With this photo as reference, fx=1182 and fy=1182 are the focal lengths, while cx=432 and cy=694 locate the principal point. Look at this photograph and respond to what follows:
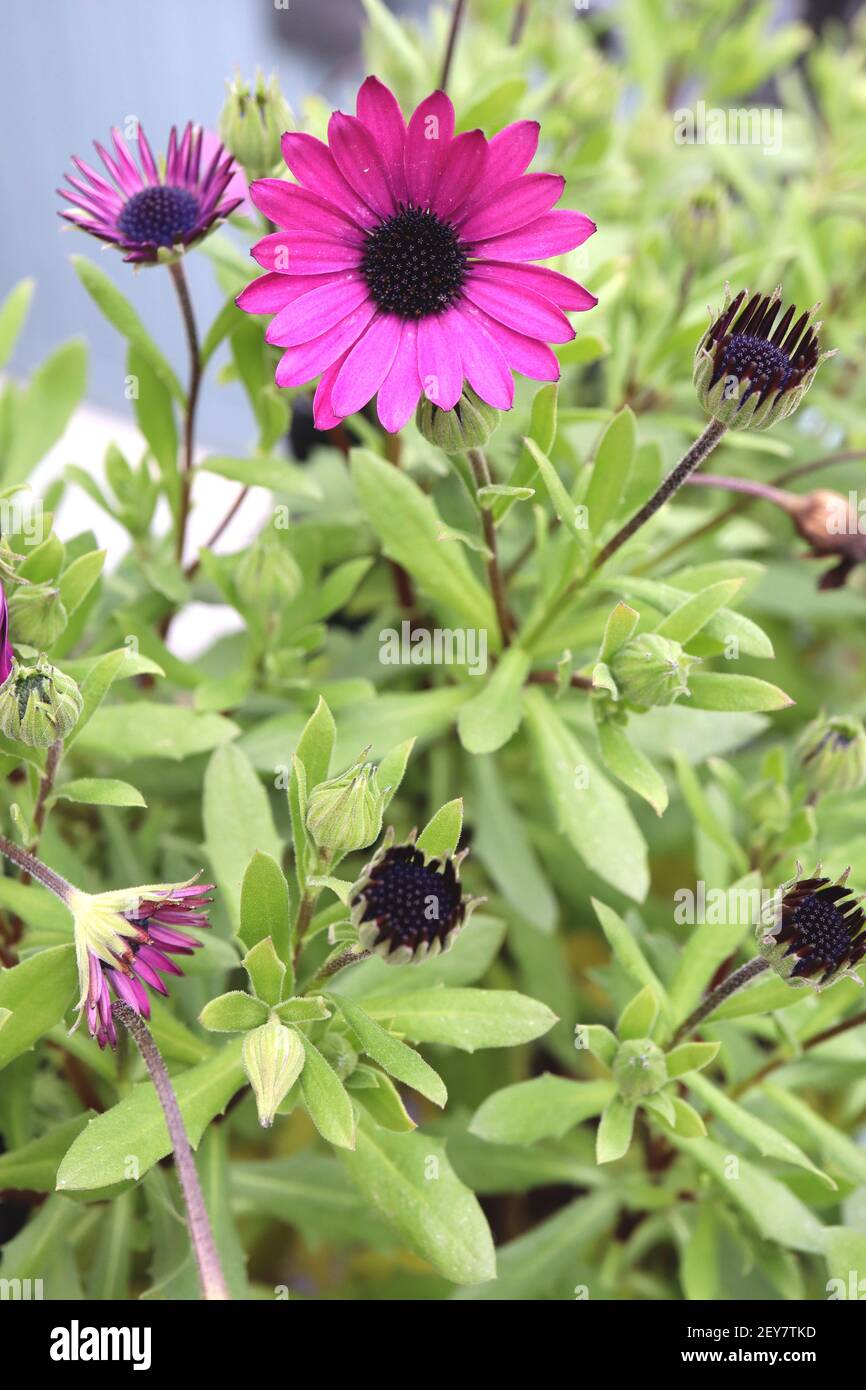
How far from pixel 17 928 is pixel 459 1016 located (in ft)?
0.81

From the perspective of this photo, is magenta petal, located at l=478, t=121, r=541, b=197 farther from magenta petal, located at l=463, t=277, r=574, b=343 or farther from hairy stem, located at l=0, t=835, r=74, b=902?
hairy stem, located at l=0, t=835, r=74, b=902

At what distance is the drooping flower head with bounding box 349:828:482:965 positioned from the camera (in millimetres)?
458

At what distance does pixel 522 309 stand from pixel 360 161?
9 cm

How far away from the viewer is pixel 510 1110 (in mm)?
628

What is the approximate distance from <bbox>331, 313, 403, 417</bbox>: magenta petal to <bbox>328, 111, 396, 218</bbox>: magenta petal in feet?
0.16

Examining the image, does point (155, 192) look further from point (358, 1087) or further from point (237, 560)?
point (358, 1087)

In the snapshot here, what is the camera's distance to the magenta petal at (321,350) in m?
0.50

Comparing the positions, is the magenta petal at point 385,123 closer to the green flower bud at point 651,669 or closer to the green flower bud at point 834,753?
the green flower bud at point 651,669

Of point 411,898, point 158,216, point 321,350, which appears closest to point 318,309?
point 321,350

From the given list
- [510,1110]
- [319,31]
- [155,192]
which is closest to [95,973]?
[510,1110]

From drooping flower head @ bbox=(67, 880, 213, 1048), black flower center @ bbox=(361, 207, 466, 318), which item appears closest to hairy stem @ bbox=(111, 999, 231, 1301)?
drooping flower head @ bbox=(67, 880, 213, 1048)

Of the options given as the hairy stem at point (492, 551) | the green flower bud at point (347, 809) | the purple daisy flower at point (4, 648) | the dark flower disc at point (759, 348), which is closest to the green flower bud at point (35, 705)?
the purple daisy flower at point (4, 648)

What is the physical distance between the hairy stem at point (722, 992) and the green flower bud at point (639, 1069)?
0.07ft

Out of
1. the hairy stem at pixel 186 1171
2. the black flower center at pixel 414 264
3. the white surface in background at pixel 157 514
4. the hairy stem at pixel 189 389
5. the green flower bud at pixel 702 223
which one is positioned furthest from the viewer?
the white surface in background at pixel 157 514
